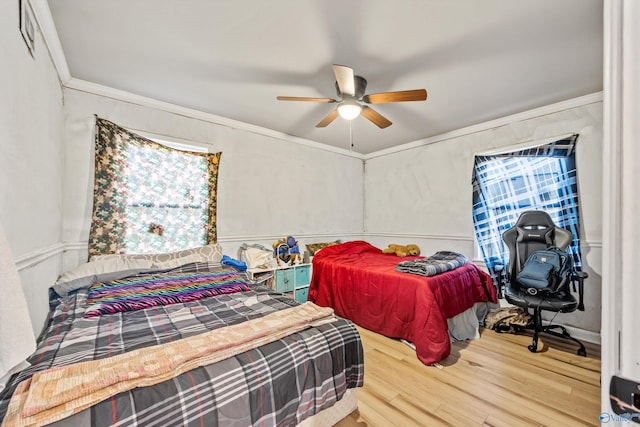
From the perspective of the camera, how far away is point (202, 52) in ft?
6.88

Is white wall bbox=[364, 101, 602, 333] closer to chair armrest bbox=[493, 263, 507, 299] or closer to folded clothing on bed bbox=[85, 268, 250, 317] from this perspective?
chair armrest bbox=[493, 263, 507, 299]

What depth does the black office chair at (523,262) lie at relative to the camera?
254 cm

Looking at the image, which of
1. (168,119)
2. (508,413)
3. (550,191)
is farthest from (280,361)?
(550,191)

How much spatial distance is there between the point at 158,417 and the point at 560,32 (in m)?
3.17

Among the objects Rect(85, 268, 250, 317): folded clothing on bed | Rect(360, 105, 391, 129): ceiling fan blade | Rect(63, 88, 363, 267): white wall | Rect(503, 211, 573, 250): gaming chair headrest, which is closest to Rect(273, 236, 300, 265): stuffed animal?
Rect(63, 88, 363, 267): white wall

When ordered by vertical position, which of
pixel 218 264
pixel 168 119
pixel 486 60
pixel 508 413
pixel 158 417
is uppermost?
pixel 486 60

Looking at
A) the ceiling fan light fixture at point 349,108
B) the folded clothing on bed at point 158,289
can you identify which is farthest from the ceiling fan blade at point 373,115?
the folded clothing on bed at point 158,289

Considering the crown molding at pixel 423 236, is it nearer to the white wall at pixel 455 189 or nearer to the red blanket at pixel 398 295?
the white wall at pixel 455 189

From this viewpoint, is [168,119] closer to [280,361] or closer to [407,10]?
[407,10]

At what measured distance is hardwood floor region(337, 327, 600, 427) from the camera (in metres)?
1.76

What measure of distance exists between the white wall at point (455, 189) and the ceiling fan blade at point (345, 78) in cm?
239

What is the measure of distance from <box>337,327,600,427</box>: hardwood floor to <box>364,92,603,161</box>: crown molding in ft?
8.43

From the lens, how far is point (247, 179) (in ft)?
12.0

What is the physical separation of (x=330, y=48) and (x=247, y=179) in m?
2.11
